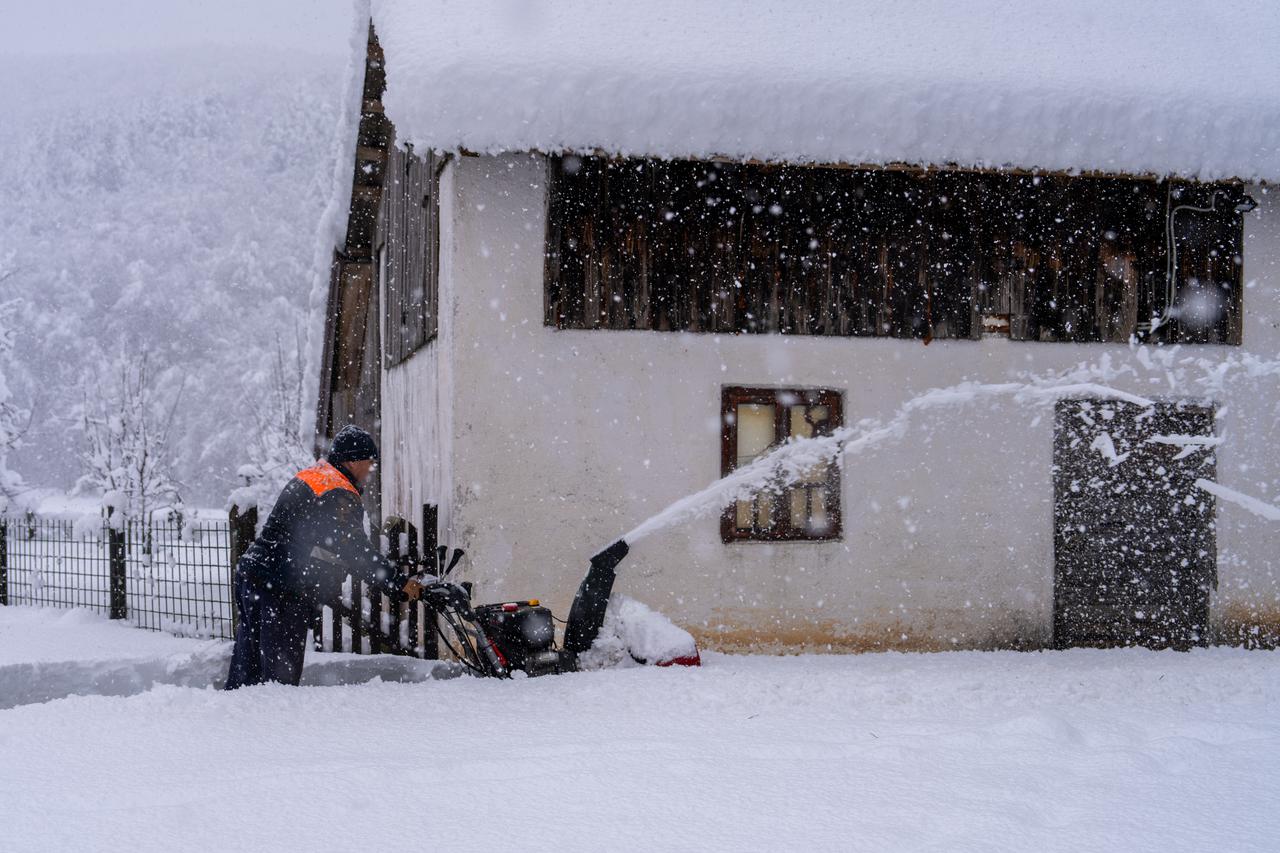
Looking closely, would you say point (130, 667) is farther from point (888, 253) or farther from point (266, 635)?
point (888, 253)

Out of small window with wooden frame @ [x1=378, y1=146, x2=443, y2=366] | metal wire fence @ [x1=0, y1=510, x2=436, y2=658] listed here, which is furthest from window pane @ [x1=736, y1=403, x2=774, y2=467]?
small window with wooden frame @ [x1=378, y1=146, x2=443, y2=366]

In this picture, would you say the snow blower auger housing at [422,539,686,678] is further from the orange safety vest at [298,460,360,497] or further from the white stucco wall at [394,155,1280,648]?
the white stucco wall at [394,155,1280,648]

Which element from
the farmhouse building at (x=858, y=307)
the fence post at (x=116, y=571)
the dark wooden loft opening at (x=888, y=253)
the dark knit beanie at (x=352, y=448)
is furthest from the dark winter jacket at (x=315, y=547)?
the fence post at (x=116, y=571)

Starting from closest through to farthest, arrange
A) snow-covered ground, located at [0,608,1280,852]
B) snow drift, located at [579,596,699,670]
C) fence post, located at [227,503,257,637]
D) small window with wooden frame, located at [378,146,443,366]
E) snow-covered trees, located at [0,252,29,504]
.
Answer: snow-covered ground, located at [0,608,1280,852]
snow drift, located at [579,596,699,670]
small window with wooden frame, located at [378,146,443,366]
fence post, located at [227,503,257,637]
snow-covered trees, located at [0,252,29,504]

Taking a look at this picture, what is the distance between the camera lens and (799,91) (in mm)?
7227

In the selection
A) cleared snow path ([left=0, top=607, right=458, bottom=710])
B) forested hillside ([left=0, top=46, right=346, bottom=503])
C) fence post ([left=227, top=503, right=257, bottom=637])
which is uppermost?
forested hillside ([left=0, top=46, right=346, bottom=503])

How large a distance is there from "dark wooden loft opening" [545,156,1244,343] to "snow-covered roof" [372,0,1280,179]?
1.73 ft

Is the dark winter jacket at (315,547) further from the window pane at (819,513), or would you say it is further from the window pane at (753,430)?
the window pane at (819,513)

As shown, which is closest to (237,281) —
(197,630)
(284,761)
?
(197,630)

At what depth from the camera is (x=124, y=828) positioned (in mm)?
3268

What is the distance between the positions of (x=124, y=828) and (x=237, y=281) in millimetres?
97523

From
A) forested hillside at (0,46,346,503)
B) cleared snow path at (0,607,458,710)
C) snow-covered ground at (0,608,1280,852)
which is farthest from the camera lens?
forested hillside at (0,46,346,503)

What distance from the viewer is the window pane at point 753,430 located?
7934 mm

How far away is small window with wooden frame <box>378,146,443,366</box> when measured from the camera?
845cm
